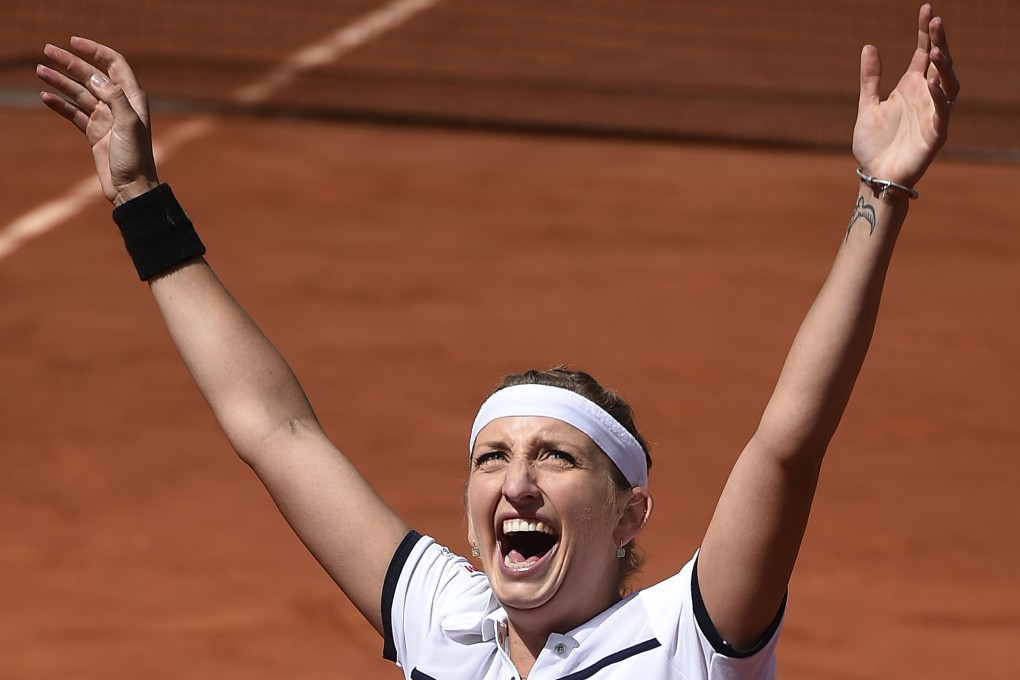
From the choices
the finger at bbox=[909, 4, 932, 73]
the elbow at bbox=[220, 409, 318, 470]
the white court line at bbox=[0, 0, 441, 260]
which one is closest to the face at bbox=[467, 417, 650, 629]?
the elbow at bbox=[220, 409, 318, 470]

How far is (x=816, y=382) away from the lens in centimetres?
262

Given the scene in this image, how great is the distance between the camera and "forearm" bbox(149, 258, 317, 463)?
3312mm

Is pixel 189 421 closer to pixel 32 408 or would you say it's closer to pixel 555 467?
pixel 32 408

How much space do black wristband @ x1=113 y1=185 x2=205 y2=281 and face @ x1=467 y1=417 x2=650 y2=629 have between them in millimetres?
847

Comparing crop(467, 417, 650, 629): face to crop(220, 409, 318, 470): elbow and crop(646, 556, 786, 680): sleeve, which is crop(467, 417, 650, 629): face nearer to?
crop(646, 556, 786, 680): sleeve

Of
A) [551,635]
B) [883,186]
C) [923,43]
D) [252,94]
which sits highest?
[252,94]

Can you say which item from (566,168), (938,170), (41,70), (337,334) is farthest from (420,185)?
(41,70)

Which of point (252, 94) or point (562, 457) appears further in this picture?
point (252, 94)

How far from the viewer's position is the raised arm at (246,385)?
3227 mm

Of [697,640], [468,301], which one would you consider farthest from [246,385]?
[468,301]

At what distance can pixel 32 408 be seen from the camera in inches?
→ 336

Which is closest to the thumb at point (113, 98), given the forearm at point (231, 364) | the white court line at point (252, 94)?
the forearm at point (231, 364)

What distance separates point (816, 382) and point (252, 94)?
42.6ft

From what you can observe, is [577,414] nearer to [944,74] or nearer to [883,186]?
[883,186]
